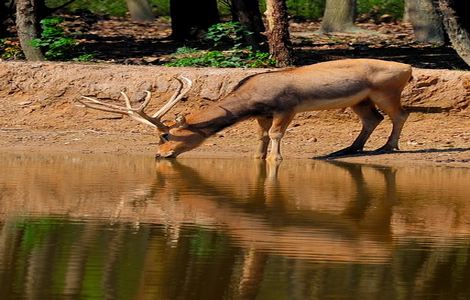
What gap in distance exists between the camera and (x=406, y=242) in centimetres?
1016

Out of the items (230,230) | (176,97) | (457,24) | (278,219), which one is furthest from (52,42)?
(230,230)

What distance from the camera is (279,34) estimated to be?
19.2 metres

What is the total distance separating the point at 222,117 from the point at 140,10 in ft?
61.8

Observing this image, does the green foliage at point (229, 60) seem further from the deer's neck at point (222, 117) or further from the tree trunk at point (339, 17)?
the tree trunk at point (339, 17)

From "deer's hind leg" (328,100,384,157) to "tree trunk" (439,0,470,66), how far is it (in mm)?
2491

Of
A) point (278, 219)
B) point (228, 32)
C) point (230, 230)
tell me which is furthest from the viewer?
point (228, 32)

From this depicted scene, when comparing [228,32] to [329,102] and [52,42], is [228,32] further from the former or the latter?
[329,102]

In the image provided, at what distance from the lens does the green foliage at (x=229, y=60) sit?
19281 millimetres

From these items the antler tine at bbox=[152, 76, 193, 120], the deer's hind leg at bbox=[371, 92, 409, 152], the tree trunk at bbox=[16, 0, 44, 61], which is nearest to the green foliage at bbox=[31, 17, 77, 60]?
the tree trunk at bbox=[16, 0, 44, 61]

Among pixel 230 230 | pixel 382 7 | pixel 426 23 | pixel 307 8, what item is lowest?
pixel 382 7

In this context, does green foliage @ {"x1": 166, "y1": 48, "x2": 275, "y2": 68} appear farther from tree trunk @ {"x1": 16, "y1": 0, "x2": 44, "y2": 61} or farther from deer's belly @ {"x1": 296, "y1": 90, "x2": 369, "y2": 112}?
deer's belly @ {"x1": 296, "y1": 90, "x2": 369, "y2": 112}

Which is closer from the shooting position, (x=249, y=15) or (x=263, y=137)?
(x=263, y=137)

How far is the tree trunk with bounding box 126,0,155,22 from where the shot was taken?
33781mm

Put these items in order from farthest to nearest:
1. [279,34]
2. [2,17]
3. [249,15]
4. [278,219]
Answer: [2,17], [249,15], [279,34], [278,219]
